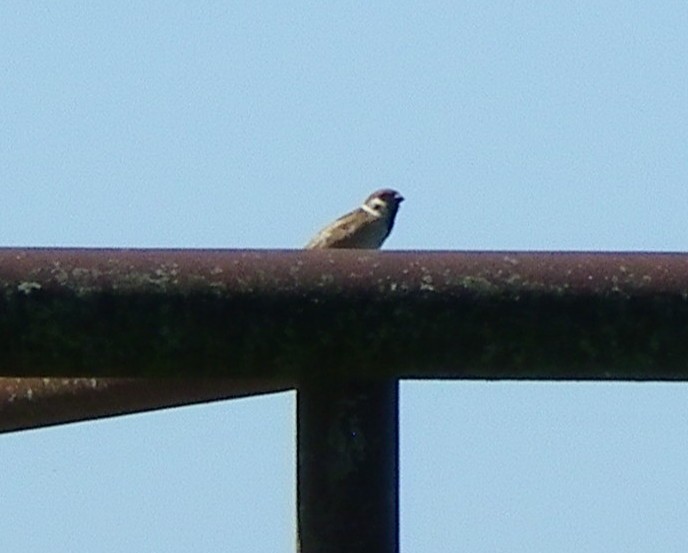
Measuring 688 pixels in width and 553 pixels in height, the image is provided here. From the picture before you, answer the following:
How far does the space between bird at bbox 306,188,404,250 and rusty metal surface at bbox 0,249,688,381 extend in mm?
9315

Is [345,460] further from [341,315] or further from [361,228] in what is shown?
[361,228]

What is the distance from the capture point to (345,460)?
171 centimetres

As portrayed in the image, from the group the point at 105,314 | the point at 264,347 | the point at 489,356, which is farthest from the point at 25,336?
the point at 489,356

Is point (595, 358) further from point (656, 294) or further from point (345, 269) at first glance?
point (345, 269)

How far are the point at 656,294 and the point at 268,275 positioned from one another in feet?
1.11

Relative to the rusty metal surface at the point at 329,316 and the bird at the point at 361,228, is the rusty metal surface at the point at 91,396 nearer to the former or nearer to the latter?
the rusty metal surface at the point at 329,316

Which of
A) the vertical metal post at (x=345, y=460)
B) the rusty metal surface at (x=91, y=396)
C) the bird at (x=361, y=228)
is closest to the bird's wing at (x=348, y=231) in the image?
the bird at (x=361, y=228)

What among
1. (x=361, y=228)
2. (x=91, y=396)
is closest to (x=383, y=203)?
(x=361, y=228)

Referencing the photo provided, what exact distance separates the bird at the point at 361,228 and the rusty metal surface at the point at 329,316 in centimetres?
931

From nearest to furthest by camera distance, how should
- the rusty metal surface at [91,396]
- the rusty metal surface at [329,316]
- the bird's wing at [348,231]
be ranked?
the rusty metal surface at [329,316] < the rusty metal surface at [91,396] < the bird's wing at [348,231]

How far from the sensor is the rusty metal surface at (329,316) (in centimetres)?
162

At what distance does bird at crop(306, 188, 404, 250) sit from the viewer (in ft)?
36.9

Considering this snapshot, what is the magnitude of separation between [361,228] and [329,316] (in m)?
9.76

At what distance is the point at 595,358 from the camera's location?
5.41 feet
